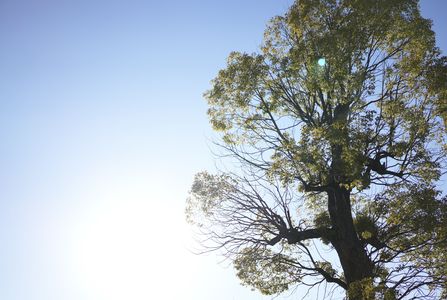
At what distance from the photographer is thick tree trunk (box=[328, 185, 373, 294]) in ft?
26.9

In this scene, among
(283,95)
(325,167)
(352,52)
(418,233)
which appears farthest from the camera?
(283,95)

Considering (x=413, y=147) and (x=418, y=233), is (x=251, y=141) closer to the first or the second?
(x=413, y=147)

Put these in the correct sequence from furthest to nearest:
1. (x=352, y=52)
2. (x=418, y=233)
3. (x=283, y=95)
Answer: (x=283, y=95) → (x=352, y=52) → (x=418, y=233)

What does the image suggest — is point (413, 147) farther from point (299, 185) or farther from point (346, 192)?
point (299, 185)

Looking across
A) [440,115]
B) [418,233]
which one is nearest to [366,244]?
[418,233]

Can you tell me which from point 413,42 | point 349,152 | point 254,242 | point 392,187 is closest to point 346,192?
point 392,187

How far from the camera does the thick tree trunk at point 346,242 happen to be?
8.21 metres

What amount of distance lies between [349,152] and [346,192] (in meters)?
1.89

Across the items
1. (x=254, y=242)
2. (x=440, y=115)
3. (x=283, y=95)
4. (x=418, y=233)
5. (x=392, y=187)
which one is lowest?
(x=418, y=233)

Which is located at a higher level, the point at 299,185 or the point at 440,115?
the point at 440,115

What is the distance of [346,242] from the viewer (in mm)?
8688

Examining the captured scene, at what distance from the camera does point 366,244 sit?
8.94 meters

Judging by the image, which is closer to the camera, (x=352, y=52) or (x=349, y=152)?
(x=349, y=152)

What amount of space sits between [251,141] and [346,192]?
3.40 meters
